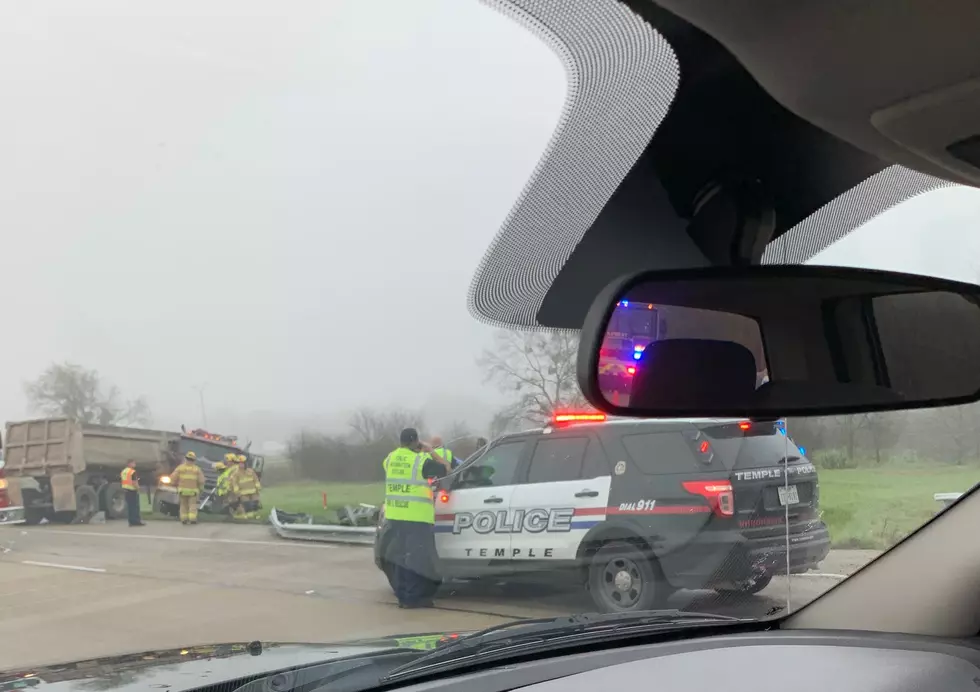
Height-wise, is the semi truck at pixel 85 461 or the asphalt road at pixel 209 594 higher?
the semi truck at pixel 85 461

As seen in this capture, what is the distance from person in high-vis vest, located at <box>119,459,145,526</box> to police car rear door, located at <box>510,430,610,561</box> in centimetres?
268

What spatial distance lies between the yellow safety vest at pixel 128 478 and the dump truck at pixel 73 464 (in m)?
0.03

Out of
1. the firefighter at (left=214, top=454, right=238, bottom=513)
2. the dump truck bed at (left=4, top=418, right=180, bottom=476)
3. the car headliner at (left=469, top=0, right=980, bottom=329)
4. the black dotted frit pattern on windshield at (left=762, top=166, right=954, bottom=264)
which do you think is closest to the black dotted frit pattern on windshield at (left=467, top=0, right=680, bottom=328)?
the car headliner at (left=469, top=0, right=980, bottom=329)

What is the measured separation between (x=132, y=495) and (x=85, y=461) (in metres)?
0.46

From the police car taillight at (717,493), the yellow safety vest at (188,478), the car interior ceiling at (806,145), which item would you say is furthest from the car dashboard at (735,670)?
the police car taillight at (717,493)

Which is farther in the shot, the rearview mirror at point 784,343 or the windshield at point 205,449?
the windshield at point 205,449

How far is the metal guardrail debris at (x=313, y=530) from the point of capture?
5602mm

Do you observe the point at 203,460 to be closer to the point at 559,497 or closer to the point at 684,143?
the point at 559,497

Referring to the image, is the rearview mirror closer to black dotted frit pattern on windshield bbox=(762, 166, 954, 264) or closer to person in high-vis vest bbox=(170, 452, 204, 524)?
black dotted frit pattern on windshield bbox=(762, 166, 954, 264)

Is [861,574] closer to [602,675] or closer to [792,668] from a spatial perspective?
[792,668]

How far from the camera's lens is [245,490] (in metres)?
5.69

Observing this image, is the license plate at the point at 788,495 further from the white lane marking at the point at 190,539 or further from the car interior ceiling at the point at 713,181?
the car interior ceiling at the point at 713,181

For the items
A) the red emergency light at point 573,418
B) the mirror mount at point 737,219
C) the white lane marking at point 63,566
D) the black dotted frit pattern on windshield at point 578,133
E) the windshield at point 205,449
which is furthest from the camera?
the red emergency light at point 573,418

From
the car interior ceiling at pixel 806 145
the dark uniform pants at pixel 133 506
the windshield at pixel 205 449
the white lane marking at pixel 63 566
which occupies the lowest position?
the white lane marking at pixel 63 566
